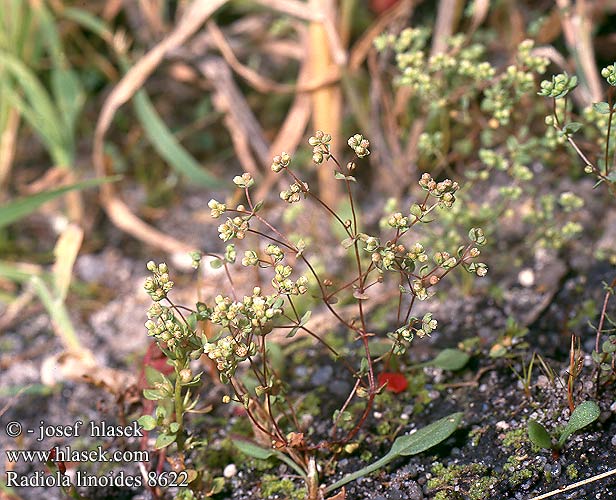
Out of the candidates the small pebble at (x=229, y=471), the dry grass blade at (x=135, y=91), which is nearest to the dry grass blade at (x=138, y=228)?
the dry grass blade at (x=135, y=91)

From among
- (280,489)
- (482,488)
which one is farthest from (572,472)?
(280,489)

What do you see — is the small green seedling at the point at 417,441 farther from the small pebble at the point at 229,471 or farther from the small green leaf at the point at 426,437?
the small pebble at the point at 229,471

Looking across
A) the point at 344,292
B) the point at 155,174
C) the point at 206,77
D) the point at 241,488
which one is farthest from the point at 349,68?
the point at 241,488

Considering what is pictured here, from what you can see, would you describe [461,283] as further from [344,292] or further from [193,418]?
[193,418]

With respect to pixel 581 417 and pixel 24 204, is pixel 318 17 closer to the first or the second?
pixel 24 204

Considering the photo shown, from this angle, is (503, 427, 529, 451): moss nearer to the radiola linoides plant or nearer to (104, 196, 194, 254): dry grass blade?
the radiola linoides plant

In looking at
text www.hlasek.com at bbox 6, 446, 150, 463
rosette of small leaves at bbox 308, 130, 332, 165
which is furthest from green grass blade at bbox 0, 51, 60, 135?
rosette of small leaves at bbox 308, 130, 332, 165
